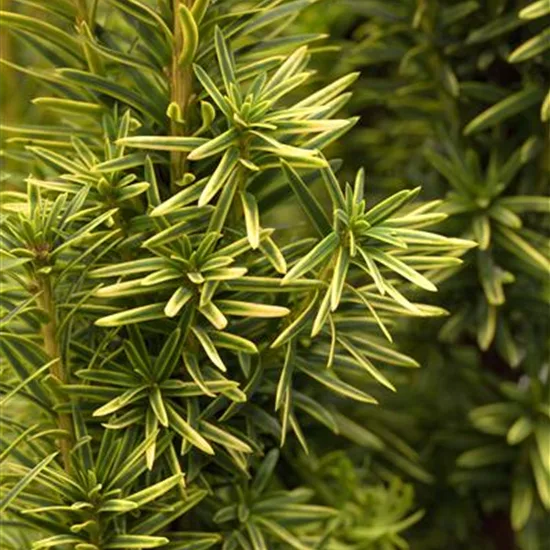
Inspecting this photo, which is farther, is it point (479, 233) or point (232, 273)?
point (479, 233)

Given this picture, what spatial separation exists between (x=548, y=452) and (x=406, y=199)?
0.27m

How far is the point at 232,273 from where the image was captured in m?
0.45

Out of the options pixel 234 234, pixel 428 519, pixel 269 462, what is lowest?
pixel 428 519

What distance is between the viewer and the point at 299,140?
1.62ft

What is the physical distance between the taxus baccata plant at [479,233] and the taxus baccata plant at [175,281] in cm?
13

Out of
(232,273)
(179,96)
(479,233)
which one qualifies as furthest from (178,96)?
(479,233)

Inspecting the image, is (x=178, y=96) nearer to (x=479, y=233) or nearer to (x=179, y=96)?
(x=179, y=96)

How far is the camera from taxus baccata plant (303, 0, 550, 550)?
2.09 feet

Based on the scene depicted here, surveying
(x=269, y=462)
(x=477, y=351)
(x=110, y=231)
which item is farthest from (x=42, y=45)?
(x=477, y=351)

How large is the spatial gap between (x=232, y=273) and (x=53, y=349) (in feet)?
0.33

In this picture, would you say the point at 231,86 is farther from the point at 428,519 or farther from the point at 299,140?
the point at 428,519

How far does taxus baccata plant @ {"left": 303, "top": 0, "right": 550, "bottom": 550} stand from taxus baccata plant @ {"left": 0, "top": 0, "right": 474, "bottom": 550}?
0.13 m

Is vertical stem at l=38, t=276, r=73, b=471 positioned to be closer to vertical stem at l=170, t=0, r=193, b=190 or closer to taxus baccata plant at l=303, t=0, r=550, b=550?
vertical stem at l=170, t=0, r=193, b=190

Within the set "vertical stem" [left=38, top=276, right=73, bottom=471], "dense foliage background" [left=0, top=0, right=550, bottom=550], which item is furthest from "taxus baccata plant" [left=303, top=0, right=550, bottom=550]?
"vertical stem" [left=38, top=276, right=73, bottom=471]
